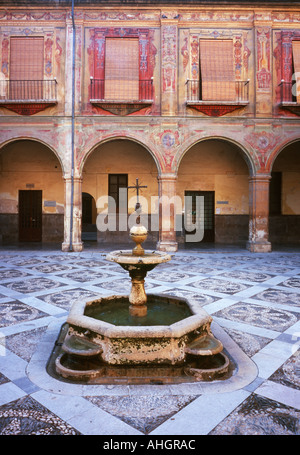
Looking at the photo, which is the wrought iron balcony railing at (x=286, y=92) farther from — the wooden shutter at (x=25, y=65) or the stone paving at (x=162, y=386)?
the wooden shutter at (x=25, y=65)

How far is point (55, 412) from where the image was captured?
2.34 meters

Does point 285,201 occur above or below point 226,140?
below

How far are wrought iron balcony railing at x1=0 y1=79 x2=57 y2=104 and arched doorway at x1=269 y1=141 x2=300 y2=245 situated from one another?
10.3 metres

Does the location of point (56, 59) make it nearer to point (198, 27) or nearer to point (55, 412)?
point (198, 27)

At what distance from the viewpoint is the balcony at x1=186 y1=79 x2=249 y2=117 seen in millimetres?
11472

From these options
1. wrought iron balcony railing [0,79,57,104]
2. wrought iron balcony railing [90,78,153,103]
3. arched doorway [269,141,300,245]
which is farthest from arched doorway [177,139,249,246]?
wrought iron balcony railing [0,79,57,104]

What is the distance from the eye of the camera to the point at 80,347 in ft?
10.2

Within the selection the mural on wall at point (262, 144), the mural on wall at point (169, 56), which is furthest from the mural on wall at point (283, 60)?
the mural on wall at point (169, 56)

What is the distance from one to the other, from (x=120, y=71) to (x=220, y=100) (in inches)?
153

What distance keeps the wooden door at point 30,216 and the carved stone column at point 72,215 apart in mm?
3616

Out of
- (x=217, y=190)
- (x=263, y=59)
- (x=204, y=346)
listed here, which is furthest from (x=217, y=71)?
(x=204, y=346)

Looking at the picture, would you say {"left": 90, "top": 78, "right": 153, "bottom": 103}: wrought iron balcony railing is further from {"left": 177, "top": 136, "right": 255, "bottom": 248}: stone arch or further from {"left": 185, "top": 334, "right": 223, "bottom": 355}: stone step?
{"left": 185, "top": 334, "right": 223, "bottom": 355}: stone step

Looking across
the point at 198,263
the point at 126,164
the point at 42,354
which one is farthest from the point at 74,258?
the point at 42,354

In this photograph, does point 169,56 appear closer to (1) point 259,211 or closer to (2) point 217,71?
(2) point 217,71
